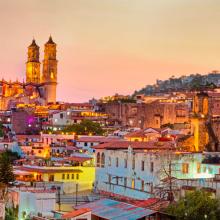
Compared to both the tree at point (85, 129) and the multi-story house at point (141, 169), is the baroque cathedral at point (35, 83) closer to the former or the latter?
the tree at point (85, 129)

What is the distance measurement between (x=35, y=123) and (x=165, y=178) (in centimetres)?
4059

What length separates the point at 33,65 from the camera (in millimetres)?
90625

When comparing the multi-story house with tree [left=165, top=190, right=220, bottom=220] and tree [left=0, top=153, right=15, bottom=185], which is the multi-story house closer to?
tree [left=0, top=153, right=15, bottom=185]

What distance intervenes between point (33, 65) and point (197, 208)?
245ft

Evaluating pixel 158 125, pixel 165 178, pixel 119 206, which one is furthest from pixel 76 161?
pixel 158 125

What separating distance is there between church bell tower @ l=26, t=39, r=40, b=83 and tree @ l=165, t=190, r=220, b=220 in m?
73.4

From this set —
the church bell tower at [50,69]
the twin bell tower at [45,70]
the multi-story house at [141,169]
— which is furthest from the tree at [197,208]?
the church bell tower at [50,69]

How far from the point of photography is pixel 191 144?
37.2 m

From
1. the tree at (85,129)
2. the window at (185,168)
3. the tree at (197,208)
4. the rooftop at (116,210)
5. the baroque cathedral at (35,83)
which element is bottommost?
the rooftop at (116,210)

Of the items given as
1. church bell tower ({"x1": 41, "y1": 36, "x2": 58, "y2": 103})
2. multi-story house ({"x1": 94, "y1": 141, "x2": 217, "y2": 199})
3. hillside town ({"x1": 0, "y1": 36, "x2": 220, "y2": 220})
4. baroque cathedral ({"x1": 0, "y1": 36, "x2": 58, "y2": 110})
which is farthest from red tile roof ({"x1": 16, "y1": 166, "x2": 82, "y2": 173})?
church bell tower ({"x1": 41, "y1": 36, "x2": 58, "y2": 103})

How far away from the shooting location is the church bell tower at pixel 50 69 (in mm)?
86662

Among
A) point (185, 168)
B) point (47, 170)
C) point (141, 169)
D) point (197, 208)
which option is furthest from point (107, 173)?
point (197, 208)

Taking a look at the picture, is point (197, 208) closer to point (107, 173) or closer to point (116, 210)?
point (116, 210)

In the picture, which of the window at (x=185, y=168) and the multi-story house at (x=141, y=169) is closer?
the multi-story house at (x=141, y=169)
